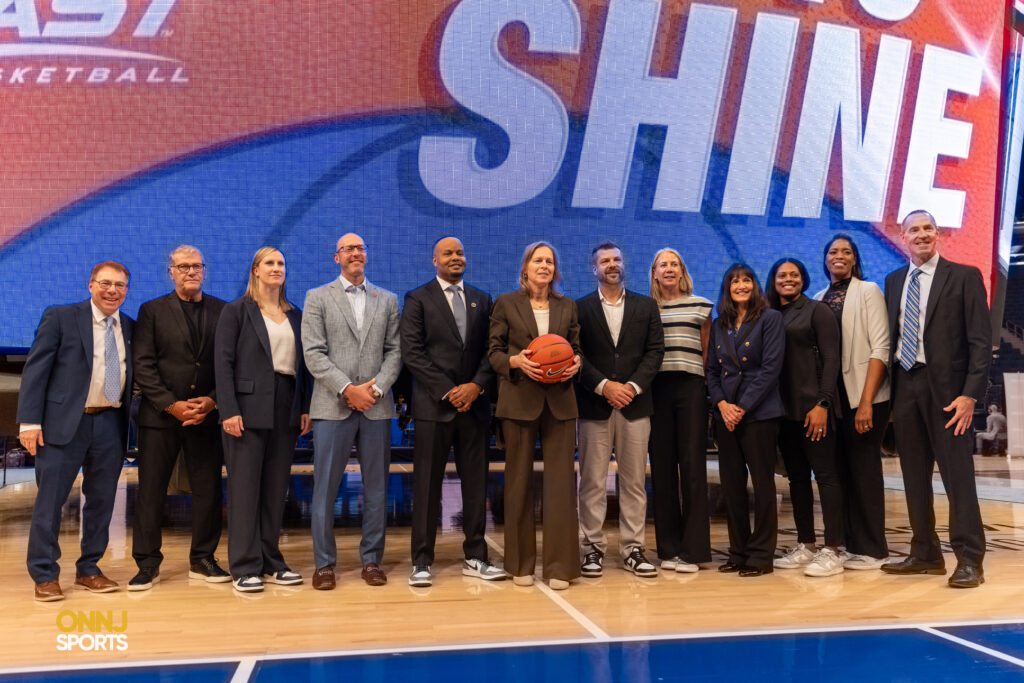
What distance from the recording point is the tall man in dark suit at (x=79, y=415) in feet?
11.1

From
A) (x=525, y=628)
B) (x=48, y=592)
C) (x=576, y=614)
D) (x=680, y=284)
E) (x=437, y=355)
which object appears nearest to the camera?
(x=525, y=628)

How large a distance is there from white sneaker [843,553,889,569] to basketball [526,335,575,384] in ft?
6.04

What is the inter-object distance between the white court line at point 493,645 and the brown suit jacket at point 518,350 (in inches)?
45.6

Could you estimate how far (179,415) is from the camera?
11.8 feet

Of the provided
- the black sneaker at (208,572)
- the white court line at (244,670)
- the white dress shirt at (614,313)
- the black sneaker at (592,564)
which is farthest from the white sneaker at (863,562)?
→ the black sneaker at (208,572)

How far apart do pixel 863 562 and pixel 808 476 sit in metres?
0.49

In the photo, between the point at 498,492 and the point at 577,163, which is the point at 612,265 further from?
the point at 498,492

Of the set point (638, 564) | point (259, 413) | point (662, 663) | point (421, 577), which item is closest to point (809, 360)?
point (638, 564)

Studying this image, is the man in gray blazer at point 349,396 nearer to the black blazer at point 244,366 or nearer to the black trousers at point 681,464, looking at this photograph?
the black blazer at point 244,366

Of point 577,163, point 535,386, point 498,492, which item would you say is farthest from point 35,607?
point 577,163

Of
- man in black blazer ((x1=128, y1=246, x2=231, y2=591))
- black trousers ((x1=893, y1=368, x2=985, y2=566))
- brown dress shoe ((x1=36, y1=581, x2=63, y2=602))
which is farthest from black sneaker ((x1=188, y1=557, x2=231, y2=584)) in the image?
black trousers ((x1=893, y1=368, x2=985, y2=566))

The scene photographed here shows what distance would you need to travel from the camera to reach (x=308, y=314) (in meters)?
3.64

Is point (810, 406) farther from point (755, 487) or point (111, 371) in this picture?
point (111, 371)

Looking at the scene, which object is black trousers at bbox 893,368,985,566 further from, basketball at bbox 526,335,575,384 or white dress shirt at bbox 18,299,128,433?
white dress shirt at bbox 18,299,128,433
